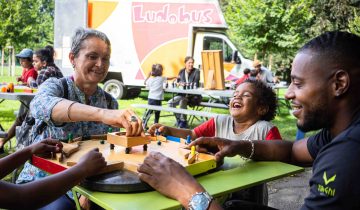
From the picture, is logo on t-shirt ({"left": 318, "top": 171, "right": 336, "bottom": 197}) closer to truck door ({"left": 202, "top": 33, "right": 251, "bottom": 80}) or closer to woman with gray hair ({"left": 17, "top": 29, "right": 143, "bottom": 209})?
woman with gray hair ({"left": 17, "top": 29, "right": 143, "bottom": 209})

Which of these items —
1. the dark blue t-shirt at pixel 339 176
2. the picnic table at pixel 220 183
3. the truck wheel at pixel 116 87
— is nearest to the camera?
the dark blue t-shirt at pixel 339 176

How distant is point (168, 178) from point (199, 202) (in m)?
0.16

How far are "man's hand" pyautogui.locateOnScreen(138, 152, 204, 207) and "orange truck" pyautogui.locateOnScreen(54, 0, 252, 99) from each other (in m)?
10.8

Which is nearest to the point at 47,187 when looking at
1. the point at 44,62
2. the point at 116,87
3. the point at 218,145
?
the point at 218,145

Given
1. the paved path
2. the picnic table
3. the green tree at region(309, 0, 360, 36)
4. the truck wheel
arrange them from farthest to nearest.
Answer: the green tree at region(309, 0, 360, 36), the truck wheel, the paved path, the picnic table

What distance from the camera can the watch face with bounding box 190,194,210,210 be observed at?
141cm

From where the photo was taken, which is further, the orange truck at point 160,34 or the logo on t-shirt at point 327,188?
the orange truck at point 160,34

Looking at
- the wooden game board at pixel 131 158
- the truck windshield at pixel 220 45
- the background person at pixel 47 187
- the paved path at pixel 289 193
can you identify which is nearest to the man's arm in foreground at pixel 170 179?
the wooden game board at pixel 131 158

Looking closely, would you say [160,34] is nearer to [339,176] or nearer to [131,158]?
[131,158]

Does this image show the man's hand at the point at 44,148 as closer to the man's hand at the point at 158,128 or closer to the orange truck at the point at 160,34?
the man's hand at the point at 158,128

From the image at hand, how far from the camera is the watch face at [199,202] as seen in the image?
1.41 m

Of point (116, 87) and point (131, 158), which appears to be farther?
point (116, 87)

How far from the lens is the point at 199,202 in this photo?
1.42 meters

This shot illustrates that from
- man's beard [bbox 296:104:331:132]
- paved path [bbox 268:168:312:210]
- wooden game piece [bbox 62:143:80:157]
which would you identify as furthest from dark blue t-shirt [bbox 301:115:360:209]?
paved path [bbox 268:168:312:210]
